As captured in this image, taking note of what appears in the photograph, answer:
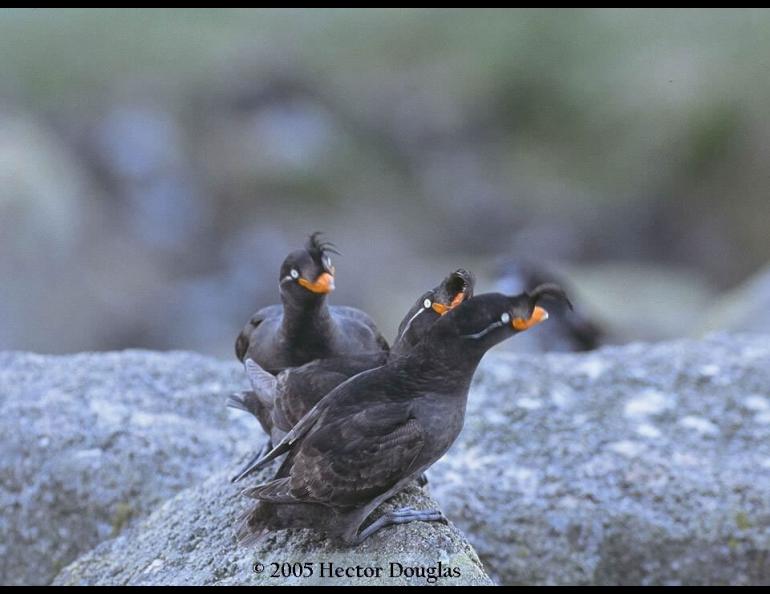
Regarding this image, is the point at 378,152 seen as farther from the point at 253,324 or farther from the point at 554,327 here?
the point at 253,324

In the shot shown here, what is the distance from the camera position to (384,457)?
14.1ft

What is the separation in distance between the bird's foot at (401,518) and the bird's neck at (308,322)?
101cm

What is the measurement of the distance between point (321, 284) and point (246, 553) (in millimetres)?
1236

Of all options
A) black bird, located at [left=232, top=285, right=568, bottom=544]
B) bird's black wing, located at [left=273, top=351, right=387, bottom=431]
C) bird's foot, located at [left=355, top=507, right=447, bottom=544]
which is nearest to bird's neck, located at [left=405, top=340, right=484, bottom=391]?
black bird, located at [left=232, top=285, right=568, bottom=544]

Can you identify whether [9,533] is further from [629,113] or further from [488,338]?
[629,113]

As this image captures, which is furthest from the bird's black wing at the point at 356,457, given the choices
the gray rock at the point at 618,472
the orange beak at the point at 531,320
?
the gray rock at the point at 618,472

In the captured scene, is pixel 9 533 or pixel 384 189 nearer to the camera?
pixel 9 533

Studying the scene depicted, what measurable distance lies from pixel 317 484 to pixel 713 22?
59.2 ft

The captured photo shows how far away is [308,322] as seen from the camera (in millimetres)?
5273

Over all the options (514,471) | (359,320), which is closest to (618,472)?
(514,471)

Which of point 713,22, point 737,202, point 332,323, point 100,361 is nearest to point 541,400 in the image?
point 332,323

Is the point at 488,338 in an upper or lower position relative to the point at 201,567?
upper

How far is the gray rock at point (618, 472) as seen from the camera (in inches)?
254

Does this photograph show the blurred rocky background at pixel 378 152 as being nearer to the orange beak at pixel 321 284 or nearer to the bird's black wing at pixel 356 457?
the orange beak at pixel 321 284
